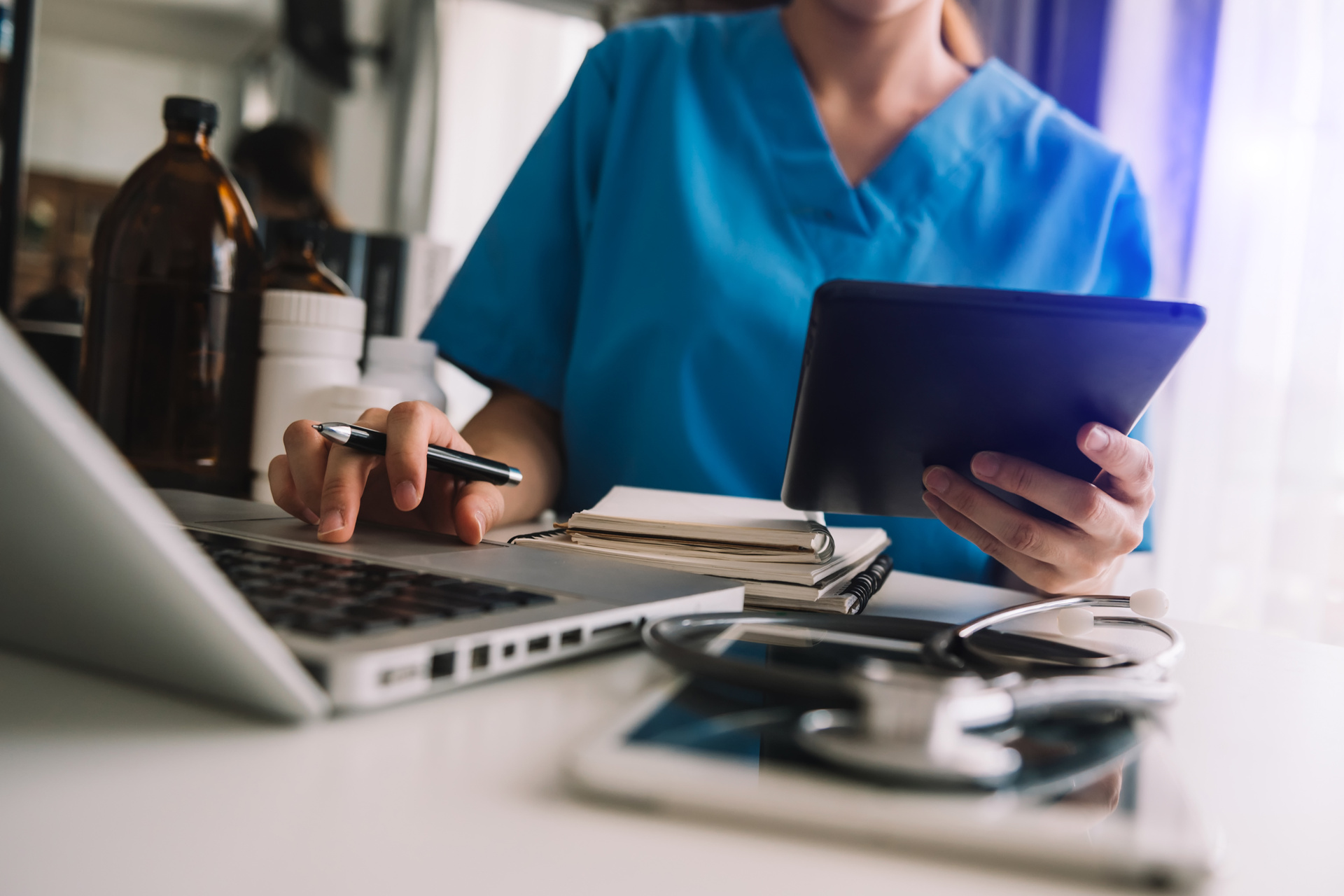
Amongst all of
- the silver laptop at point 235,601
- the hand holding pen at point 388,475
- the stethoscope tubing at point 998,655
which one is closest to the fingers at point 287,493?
the hand holding pen at point 388,475

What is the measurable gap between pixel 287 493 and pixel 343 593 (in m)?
0.24

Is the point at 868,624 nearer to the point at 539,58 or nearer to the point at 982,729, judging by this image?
the point at 982,729

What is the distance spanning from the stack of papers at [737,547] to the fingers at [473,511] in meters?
0.03

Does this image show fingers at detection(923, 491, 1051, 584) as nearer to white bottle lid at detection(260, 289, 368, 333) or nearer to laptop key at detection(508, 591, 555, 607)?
laptop key at detection(508, 591, 555, 607)

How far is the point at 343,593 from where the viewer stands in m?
0.35

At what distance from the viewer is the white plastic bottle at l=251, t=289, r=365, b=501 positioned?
73 centimetres

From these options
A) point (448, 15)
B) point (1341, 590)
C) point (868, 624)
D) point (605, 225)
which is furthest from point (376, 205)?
point (868, 624)

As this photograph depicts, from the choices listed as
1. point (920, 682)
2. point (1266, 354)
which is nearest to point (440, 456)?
point (920, 682)

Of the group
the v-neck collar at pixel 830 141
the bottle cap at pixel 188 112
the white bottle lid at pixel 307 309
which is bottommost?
the white bottle lid at pixel 307 309

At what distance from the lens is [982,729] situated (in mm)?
266

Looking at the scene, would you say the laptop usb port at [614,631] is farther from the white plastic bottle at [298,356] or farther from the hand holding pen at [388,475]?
the white plastic bottle at [298,356]

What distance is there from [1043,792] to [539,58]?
11.5 ft

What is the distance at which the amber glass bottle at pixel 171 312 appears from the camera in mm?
711

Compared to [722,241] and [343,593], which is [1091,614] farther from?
[722,241]
